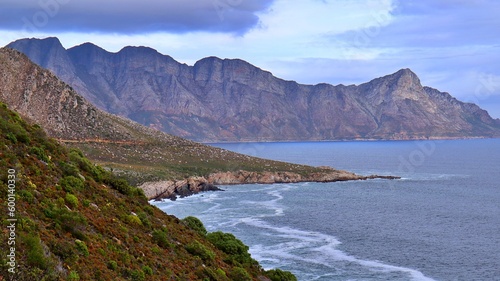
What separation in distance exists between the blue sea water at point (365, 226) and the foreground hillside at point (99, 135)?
16.3 m

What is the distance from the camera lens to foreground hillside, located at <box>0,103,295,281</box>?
2128 centimetres

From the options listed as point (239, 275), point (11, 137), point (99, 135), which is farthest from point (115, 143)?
point (11, 137)

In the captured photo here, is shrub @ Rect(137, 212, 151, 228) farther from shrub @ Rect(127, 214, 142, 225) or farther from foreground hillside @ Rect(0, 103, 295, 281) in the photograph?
shrub @ Rect(127, 214, 142, 225)

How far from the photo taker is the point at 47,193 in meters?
27.8

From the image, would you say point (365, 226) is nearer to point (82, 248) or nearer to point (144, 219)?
point (144, 219)

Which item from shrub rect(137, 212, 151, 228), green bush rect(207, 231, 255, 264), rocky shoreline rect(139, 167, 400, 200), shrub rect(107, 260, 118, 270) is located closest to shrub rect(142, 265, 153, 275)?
shrub rect(107, 260, 118, 270)

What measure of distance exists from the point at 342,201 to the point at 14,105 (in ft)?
286

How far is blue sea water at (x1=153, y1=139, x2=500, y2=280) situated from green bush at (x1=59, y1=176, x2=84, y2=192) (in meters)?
32.3


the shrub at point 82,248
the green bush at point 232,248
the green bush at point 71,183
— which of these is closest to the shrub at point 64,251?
the shrub at point 82,248

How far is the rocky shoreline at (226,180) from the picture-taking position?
125 metres

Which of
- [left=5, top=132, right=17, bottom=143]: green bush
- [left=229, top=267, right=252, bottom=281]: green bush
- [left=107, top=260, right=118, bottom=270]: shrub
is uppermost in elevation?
[left=5, top=132, right=17, bottom=143]: green bush

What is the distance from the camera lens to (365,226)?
90.1 m

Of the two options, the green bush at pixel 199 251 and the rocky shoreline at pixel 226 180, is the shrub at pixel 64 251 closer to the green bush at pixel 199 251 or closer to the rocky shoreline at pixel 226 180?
the green bush at pixel 199 251

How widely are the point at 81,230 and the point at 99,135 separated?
137917 mm
